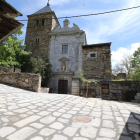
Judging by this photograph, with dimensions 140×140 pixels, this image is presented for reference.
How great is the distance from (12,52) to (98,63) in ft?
36.1

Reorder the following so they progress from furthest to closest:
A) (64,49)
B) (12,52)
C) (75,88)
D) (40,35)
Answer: (40,35)
(64,49)
(12,52)
(75,88)

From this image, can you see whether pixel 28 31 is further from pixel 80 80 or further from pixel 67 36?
pixel 80 80

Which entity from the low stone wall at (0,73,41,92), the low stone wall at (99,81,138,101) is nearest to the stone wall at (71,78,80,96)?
the low stone wall at (99,81,138,101)

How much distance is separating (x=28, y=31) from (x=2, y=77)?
1153 cm

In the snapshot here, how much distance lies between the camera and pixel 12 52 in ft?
37.4

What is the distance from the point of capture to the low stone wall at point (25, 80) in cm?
725

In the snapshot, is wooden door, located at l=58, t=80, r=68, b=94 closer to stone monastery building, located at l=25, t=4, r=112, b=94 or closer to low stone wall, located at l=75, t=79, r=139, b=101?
stone monastery building, located at l=25, t=4, r=112, b=94

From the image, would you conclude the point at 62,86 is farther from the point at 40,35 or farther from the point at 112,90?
the point at 40,35

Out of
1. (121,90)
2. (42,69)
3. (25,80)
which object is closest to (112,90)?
(121,90)

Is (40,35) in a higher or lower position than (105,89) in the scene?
higher

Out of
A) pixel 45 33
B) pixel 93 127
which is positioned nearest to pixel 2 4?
pixel 93 127

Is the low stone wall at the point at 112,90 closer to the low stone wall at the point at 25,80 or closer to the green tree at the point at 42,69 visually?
the low stone wall at the point at 25,80

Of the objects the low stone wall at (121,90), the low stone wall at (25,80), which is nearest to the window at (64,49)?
the low stone wall at (25,80)

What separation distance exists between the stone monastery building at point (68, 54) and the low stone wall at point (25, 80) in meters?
5.16
